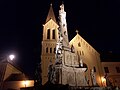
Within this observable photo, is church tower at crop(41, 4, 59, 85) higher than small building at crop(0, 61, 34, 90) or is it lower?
higher

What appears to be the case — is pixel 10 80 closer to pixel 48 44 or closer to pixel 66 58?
Result: pixel 48 44

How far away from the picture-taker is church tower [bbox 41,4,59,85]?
3303 centimetres

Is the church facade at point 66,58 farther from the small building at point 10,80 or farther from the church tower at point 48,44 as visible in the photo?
the small building at point 10,80

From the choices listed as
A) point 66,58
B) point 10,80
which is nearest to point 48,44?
point 10,80

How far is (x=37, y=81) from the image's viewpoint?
2106 centimetres

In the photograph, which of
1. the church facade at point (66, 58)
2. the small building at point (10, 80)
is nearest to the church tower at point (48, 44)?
the church facade at point (66, 58)

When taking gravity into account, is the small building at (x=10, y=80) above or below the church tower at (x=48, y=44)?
below

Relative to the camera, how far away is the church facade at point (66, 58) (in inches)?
837

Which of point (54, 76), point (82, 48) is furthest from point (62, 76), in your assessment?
point (82, 48)

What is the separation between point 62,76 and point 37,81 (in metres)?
3.88

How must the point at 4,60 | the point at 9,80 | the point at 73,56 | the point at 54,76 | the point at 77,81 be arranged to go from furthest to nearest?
the point at 4,60 < the point at 9,80 < the point at 73,56 < the point at 77,81 < the point at 54,76

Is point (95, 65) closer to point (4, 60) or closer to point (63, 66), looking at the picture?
point (63, 66)

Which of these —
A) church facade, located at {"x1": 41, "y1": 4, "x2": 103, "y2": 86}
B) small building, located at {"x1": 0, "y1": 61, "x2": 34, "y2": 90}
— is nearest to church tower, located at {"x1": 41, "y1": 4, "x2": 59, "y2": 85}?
church facade, located at {"x1": 41, "y1": 4, "x2": 103, "y2": 86}

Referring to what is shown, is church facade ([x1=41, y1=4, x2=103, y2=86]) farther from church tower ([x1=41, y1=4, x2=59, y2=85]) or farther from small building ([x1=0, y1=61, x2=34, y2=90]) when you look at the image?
small building ([x1=0, y1=61, x2=34, y2=90])
